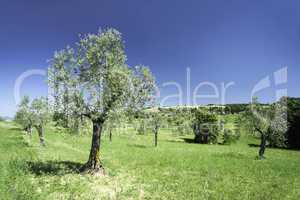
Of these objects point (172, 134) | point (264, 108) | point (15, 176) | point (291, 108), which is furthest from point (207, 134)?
point (15, 176)

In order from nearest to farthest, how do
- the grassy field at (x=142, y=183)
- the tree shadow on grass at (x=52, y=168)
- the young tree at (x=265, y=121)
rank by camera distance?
1. the grassy field at (x=142, y=183)
2. the tree shadow on grass at (x=52, y=168)
3. the young tree at (x=265, y=121)

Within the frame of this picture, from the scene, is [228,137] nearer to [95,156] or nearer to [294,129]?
[294,129]

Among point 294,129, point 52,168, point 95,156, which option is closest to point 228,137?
point 294,129

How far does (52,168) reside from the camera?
95.2 ft

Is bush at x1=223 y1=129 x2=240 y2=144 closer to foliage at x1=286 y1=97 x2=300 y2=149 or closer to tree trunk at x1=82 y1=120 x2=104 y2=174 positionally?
foliage at x1=286 y1=97 x2=300 y2=149

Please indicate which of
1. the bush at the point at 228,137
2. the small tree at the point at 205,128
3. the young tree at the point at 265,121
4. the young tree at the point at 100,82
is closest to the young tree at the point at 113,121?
the young tree at the point at 100,82

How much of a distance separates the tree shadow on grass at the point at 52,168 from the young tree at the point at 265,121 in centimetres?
3356

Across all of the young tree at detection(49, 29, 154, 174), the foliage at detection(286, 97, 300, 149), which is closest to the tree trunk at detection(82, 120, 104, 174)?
the young tree at detection(49, 29, 154, 174)

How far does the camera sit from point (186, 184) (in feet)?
84.4

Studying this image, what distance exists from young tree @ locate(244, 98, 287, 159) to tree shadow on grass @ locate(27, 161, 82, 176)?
33.6 meters

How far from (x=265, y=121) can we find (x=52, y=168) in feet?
121

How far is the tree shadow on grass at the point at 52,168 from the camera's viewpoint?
87.7 ft

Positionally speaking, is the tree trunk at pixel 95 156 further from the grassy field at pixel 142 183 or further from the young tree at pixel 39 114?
the young tree at pixel 39 114

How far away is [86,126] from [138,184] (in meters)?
8.54
